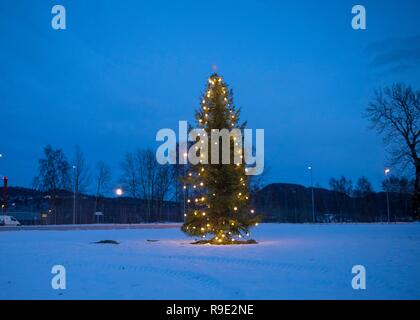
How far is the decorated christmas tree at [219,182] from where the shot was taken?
23531mm

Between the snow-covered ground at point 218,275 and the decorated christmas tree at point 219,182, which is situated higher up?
the decorated christmas tree at point 219,182

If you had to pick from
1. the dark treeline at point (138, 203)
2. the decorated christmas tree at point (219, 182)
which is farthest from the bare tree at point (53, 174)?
the decorated christmas tree at point (219, 182)

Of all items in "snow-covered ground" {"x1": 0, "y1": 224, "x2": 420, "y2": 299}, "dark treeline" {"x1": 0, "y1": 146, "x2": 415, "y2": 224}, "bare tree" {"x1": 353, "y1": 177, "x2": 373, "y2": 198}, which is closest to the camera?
"snow-covered ground" {"x1": 0, "y1": 224, "x2": 420, "y2": 299}

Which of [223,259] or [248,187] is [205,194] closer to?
[248,187]

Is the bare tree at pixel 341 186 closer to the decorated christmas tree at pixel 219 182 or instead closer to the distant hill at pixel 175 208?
the distant hill at pixel 175 208

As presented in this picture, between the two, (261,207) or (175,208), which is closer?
(175,208)

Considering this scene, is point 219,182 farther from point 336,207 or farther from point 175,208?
point 336,207

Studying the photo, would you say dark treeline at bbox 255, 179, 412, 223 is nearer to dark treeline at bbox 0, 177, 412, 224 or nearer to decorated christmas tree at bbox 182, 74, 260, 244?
dark treeline at bbox 0, 177, 412, 224

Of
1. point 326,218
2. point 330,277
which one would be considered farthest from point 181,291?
point 326,218

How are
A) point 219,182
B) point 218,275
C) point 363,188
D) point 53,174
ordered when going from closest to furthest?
point 218,275 < point 219,182 < point 53,174 < point 363,188

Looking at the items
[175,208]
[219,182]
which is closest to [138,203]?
[175,208]

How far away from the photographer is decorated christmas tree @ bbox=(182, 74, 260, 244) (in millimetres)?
23531

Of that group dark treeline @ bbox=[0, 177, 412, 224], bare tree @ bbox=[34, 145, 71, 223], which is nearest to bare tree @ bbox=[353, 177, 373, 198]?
dark treeline @ bbox=[0, 177, 412, 224]

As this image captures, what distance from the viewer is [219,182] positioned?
935 inches
